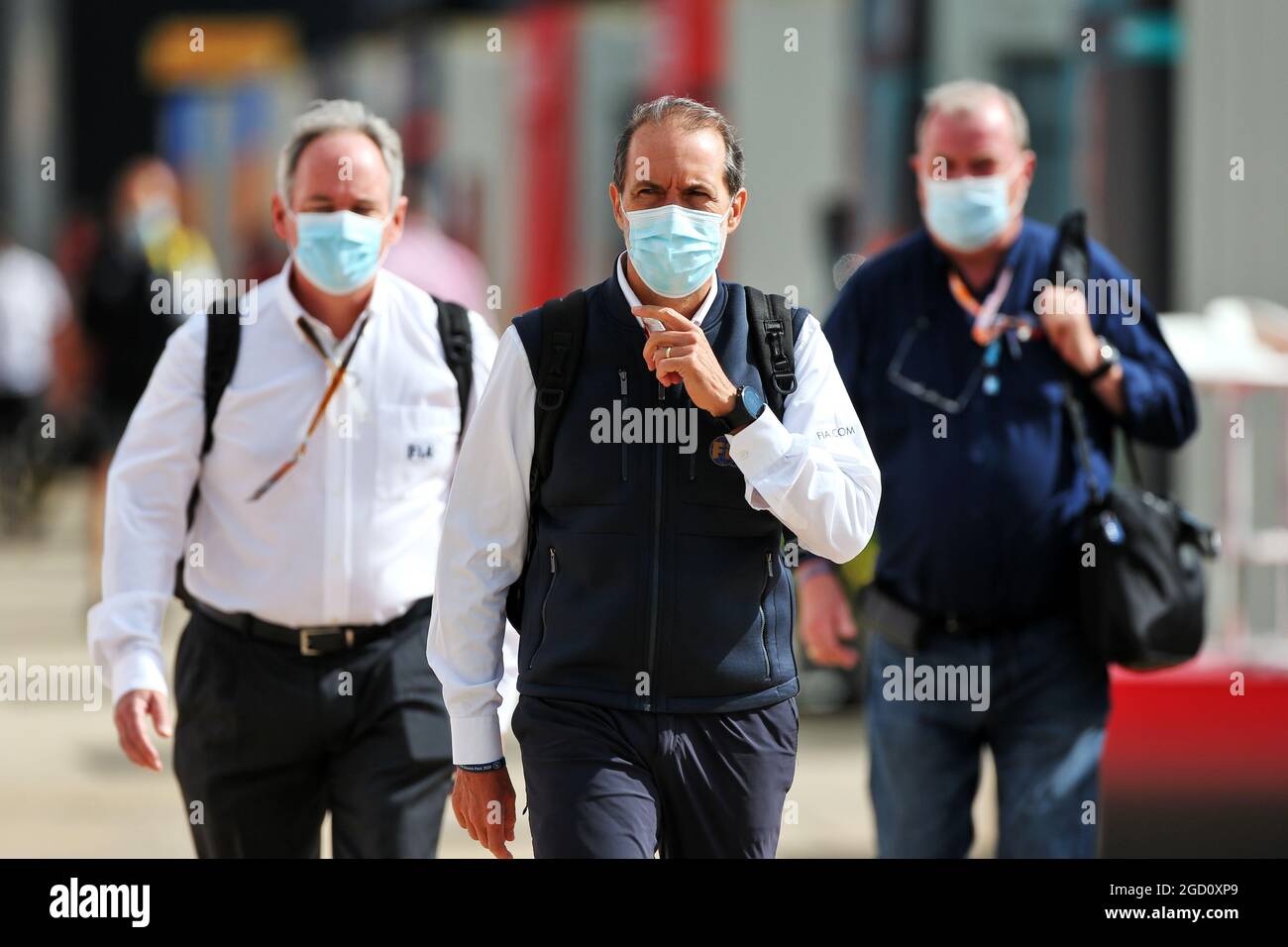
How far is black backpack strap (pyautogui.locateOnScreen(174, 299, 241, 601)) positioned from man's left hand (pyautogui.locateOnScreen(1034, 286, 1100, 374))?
65.6 inches

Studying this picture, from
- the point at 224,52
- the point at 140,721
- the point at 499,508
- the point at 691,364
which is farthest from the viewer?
the point at 224,52

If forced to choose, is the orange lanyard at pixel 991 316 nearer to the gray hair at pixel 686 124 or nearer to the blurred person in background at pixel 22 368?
the gray hair at pixel 686 124

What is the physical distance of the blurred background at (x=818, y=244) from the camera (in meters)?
6.60

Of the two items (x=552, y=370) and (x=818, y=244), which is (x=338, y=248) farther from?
(x=818, y=244)

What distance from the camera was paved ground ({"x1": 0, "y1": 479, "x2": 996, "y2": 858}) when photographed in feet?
23.4

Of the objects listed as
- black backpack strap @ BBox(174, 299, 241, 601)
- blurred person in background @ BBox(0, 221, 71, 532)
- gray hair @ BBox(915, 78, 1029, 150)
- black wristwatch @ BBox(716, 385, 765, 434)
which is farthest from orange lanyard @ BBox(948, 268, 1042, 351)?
blurred person in background @ BBox(0, 221, 71, 532)

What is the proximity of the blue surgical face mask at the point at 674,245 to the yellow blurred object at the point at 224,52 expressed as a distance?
1192 inches

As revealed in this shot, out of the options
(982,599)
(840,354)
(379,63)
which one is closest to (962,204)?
(840,354)

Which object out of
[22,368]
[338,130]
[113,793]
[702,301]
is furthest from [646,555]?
[22,368]

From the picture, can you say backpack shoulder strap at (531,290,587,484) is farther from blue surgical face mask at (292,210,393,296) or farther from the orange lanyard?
the orange lanyard

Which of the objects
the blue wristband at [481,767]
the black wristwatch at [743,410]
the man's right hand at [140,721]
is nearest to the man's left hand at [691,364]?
the black wristwatch at [743,410]

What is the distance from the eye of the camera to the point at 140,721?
161 inches

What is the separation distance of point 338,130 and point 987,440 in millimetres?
1484
